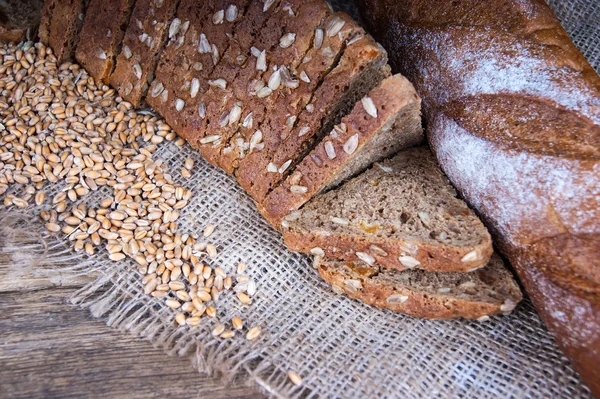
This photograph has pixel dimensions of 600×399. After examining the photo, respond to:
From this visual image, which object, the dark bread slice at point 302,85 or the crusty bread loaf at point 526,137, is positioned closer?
the crusty bread loaf at point 526,137

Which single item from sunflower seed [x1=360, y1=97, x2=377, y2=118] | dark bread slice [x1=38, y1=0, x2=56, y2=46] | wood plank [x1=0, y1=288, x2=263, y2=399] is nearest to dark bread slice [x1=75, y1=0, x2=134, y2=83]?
dark bread slice [x1=38, y1=0, x2=56, y2=46]

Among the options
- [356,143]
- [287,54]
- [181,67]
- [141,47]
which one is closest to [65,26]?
[141,47]

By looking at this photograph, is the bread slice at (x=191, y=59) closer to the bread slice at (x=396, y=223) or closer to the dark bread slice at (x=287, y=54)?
the dark bread slice at (x=287, y=54)

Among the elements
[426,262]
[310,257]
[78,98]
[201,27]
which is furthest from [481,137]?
[78,98]

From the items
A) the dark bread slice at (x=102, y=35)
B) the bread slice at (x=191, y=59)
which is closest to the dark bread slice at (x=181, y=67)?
the bread slice at (x=191, y=59)

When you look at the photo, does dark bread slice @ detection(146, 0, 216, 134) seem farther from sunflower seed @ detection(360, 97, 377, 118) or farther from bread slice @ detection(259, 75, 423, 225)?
sunflower seed @ detection(360, 97, 377, 118)

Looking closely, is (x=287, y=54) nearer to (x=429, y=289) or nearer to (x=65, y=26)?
(x=429, y=289)
